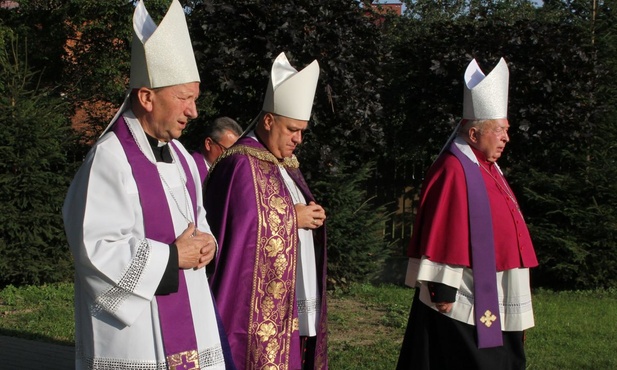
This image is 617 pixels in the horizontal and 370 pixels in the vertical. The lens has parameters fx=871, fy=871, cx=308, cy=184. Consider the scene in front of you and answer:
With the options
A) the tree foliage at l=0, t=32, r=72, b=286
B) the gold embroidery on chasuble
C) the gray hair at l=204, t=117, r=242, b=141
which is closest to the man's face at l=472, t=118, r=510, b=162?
the gold embroidery on chasuble

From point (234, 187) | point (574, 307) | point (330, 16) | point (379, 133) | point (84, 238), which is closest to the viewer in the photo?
point (84, 238)

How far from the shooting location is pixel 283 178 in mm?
5336

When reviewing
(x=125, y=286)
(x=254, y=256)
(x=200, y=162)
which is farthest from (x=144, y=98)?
(x=200, y=162)

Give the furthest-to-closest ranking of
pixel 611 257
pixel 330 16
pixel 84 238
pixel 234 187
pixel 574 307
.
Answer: pixel 611 257
pixel 574 307
pixel 330 16
pixel 234 187
pixel 84 238

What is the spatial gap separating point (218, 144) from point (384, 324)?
2954 millimetres

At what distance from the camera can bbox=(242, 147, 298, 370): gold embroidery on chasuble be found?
196 inches

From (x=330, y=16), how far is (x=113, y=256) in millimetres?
5441

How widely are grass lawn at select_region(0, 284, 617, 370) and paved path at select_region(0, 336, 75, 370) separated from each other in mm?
246

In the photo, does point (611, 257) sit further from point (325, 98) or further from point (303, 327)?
point (303, 327)

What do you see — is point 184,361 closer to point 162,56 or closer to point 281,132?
point 162,56

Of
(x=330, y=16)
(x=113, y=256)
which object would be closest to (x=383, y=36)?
(x=330, y=16)

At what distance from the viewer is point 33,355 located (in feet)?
25.1

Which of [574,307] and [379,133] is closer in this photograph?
[379,133]

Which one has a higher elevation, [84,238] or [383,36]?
[383,36]
